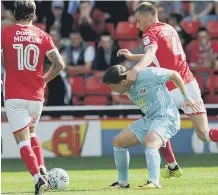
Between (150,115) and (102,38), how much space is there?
776cm

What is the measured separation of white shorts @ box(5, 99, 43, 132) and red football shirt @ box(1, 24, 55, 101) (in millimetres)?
53

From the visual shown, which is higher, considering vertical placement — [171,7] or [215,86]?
[171,7]

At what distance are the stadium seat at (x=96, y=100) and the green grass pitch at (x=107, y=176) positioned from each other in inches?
70.7

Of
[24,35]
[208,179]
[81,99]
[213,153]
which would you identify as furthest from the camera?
[81,99]

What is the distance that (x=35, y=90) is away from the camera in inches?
351

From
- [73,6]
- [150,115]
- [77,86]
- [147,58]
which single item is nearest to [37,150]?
[150,115]

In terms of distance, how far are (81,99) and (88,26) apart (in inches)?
62.7

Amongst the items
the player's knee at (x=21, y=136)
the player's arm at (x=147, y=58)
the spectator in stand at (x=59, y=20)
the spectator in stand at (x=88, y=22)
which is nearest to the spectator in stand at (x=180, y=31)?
the spectator in stand at (x=88, y=22)

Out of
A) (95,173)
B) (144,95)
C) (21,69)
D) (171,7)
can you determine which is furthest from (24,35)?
(171,7)

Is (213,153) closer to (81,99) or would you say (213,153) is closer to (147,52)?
(81,99)

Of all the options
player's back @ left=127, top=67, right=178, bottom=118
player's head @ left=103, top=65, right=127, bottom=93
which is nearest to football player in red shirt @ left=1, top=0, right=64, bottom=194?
player's head @ left=103, top=65, right=127, bottom=93

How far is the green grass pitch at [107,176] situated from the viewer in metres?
8.79

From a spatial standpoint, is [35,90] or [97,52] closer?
[35,90]

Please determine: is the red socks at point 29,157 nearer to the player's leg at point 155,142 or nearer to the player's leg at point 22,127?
the player's leg at point 22,127
